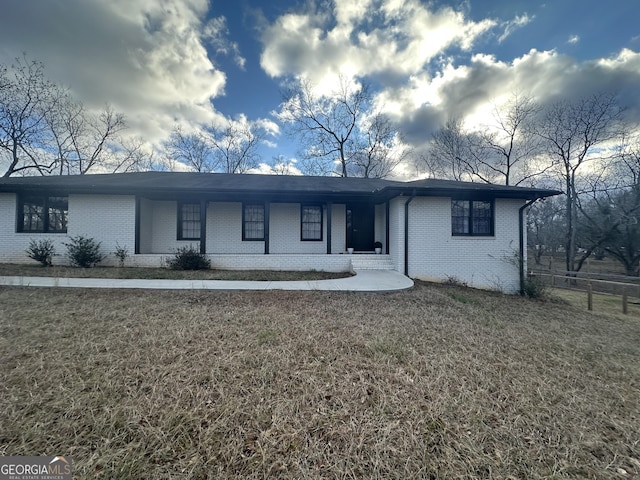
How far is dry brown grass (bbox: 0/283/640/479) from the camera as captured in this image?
1.69 metres

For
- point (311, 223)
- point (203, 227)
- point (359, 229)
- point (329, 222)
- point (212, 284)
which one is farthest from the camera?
point (359, 229)

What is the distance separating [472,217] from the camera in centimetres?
929

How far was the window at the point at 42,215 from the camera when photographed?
925 cm

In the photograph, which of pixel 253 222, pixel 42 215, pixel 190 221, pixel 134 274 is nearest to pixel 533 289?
pixel 253 222

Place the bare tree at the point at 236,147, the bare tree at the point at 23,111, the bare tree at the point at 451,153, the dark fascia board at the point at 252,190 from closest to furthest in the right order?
the dark fascia board at the point at 252,190 → the bare tree at the point at 23,111 → the bare tree at the point at 451,153 → the bare tree at the point at 236,147

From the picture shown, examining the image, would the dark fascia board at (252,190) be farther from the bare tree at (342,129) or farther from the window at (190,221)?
the bare tree at (342,129)

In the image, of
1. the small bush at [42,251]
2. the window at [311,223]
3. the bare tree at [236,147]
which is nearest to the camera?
the small bush at [42,251]

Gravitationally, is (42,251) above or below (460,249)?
below

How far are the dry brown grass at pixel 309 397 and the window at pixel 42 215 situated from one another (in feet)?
23.4

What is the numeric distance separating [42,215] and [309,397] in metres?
12.7

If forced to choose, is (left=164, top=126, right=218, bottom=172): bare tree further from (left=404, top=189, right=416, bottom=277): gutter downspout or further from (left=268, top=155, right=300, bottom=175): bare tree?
(left=404, top=189, right=416, bottom=277): gutter downspout

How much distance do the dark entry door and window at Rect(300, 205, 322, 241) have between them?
1344 mm

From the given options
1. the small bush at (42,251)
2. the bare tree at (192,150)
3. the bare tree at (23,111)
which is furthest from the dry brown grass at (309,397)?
the bare tree at (192,150)

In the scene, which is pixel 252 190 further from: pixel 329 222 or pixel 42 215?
pixel 42 215
